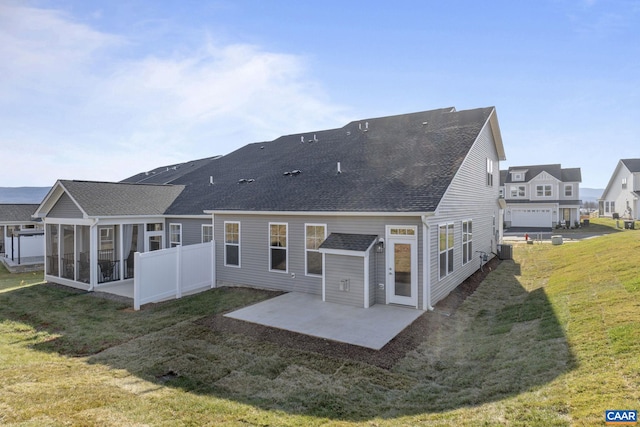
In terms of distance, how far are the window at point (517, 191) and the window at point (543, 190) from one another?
1.49 m

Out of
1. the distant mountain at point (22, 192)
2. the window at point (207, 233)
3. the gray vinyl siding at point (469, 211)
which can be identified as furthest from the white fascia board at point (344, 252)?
the distant mountain at point (22, 192)

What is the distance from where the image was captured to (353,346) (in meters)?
A: 7.68

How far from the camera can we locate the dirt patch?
284 inches

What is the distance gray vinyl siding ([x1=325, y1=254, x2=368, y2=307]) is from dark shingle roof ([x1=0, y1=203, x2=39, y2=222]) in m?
26.7

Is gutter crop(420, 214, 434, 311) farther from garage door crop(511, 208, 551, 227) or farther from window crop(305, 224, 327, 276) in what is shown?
garage door crop(511, 208, 551, 227)

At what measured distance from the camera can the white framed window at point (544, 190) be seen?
3872 cm

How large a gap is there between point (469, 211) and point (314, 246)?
273 inches

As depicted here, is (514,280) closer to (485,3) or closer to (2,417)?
→ (485,3)

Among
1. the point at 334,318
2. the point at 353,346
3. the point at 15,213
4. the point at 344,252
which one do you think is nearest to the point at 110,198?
the point at 344,252

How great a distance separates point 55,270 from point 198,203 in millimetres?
7216

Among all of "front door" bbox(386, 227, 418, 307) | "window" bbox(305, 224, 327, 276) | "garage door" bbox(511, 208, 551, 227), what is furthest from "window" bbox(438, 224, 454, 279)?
"garage door" bbox(511, 208, 551, 227)

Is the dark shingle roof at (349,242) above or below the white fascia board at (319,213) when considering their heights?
below

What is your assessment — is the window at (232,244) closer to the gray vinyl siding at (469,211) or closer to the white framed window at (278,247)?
the white framed window at (278,247)

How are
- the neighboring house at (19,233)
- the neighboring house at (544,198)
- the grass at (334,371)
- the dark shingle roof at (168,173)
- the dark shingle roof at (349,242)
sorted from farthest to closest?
the neighboring house at (544,198)
the dark shingle roof at (168,173)
the neighboring house at (19,233)
the dark shingle roof at (349,242)
the grass at (334,371)
